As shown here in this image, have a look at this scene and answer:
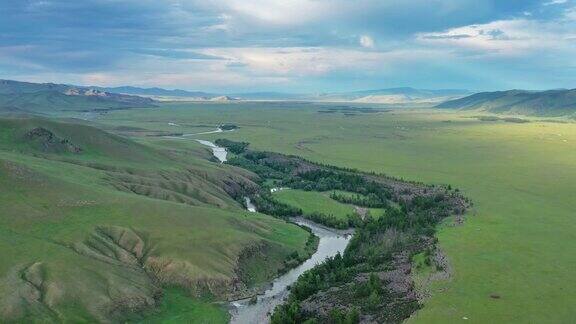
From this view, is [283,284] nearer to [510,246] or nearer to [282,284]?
[282,284]

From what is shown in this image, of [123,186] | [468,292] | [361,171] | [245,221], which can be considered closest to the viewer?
[468,292]

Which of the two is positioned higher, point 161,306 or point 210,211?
point 210,211

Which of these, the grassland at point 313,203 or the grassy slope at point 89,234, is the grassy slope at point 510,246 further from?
the grassy slope at point 89,234

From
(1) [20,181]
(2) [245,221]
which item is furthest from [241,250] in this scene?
(1) [20,181]

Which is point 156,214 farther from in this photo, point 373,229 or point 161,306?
point 373,229

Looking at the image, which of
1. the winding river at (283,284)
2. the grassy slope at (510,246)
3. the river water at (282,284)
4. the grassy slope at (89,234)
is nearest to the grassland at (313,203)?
the winding river at (283,284)

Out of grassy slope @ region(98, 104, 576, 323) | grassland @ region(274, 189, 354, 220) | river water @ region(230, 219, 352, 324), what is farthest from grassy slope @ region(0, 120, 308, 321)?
grassy slope @ region(98, 104, 576, 323)

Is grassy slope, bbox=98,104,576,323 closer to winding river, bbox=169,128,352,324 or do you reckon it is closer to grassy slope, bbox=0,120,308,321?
winding river, bbox=169,128,352,324
